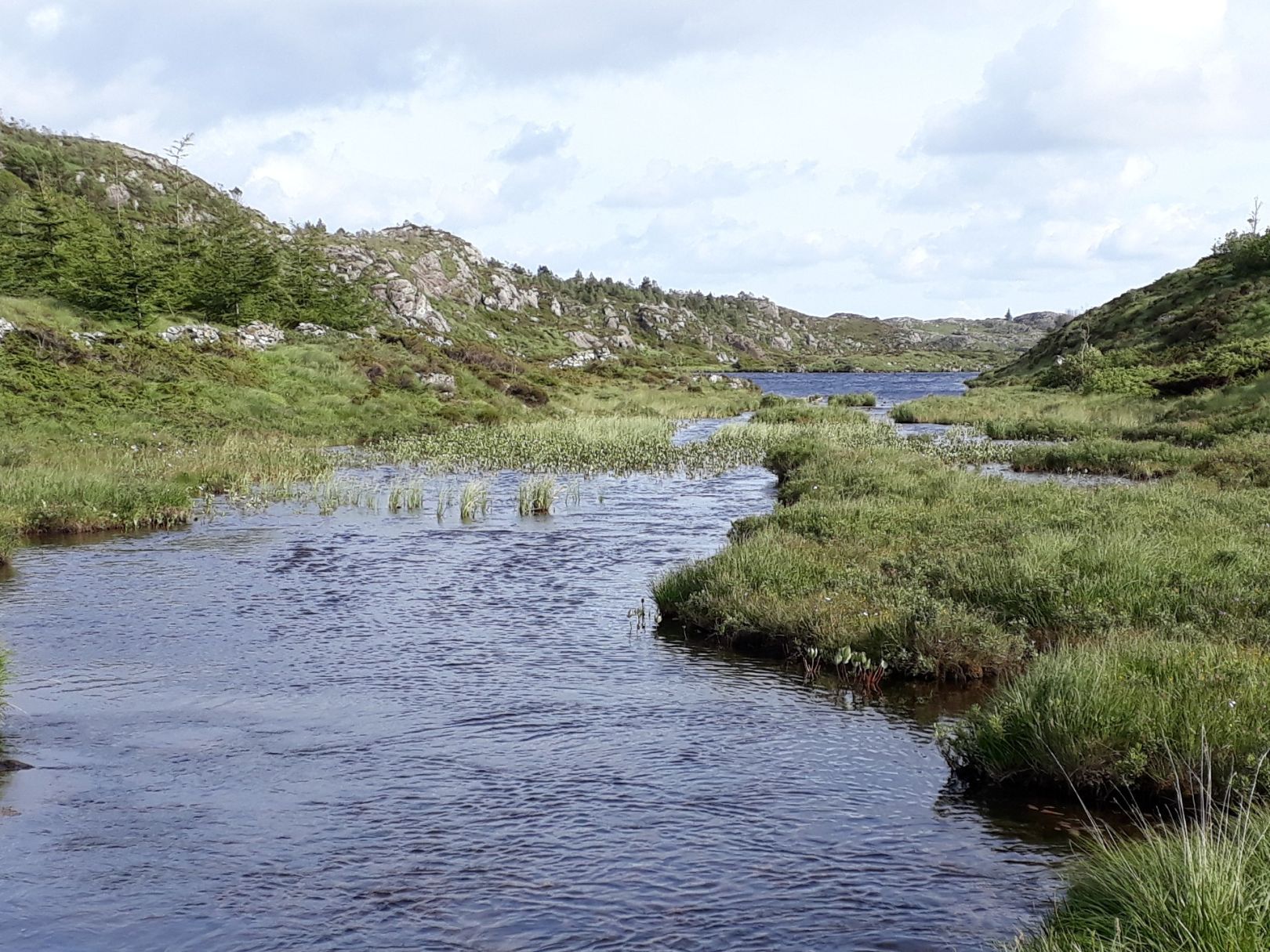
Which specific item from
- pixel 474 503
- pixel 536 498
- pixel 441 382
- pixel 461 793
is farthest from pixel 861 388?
pixel 461 793

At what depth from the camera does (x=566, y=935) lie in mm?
7645

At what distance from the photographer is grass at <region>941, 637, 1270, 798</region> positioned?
935 centimetres

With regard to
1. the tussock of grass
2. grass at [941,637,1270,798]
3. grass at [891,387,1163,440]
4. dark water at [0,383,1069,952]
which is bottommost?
dark water at [0,383,1069,952]

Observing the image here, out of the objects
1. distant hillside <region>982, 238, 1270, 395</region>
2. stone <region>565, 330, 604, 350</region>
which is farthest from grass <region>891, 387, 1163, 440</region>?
stone <region>565, 330, 604, 350</region>

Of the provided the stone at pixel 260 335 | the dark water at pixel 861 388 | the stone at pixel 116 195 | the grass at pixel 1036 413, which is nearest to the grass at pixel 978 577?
the grass at pixel 1036 413

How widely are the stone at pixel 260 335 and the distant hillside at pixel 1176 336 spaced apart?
2098 inches

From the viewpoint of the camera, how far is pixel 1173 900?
593 centimetres

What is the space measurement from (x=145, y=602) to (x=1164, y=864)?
55.1ft

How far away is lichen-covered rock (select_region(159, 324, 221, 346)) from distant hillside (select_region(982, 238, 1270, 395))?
2121 inches

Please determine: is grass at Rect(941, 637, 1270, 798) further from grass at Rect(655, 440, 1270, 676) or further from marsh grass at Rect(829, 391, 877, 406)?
marsh grass at Rect(829, 391, 877, 406)

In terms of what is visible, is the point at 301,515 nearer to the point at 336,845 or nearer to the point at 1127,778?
the point at 336,845

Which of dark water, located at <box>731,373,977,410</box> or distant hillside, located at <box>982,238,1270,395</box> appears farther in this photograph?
dark water, located at <box>731,373,977,410</box>

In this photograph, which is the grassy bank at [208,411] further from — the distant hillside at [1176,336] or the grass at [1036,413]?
the distant hillside at [1176,336]

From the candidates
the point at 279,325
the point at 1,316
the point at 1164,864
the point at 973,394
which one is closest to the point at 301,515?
the point at 1164,864
